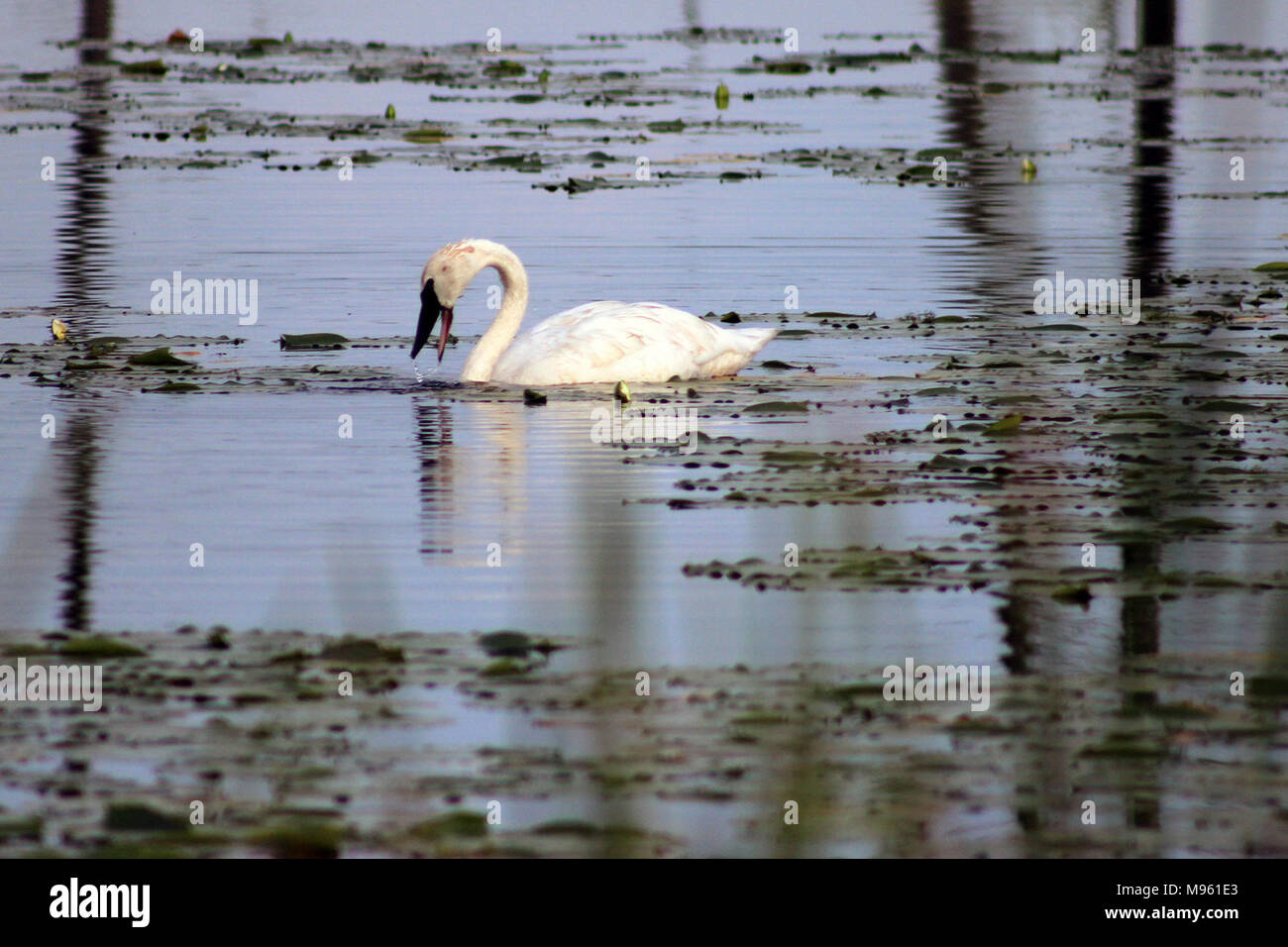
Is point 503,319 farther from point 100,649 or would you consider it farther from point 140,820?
point 140,820

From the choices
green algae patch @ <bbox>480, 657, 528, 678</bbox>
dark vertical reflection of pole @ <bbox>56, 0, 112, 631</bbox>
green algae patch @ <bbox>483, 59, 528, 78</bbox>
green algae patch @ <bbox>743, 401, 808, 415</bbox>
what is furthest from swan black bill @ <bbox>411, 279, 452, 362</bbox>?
green algae patch @ <bbox>483, 59, 528, 78</bbox>

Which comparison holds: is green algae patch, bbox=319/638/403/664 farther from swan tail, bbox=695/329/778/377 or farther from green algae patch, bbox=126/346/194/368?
green algae patch, bbox=126/346/194/368

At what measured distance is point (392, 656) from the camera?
7.02 meters

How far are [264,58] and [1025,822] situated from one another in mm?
36382

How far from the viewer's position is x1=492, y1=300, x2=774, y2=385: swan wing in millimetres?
12930

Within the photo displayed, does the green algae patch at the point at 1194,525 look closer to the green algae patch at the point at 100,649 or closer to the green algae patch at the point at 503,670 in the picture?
the green algae patch at the point at 503,670

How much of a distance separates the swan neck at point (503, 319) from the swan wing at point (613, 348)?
0.61ft

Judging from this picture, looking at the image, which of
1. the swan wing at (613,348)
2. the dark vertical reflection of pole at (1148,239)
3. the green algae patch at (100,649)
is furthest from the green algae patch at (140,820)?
the swan wing at (613,348)

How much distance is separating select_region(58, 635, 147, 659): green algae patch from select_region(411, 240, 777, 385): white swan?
19.7ft

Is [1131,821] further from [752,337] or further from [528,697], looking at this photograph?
[752,337]

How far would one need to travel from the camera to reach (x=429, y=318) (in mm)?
13641

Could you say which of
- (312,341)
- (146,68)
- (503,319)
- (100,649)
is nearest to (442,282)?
(503,319)
